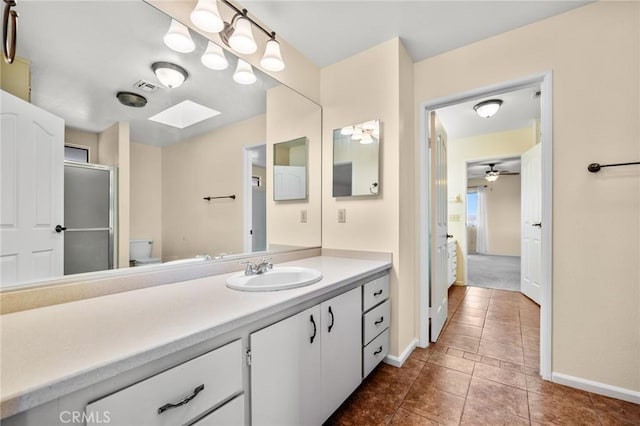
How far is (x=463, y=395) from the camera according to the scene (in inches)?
65.5

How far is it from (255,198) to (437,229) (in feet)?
5.32

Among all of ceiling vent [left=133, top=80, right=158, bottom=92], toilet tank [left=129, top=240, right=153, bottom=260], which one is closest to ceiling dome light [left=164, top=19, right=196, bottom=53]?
ceiling vent [left=133, top=80, right=158, bottom=92]

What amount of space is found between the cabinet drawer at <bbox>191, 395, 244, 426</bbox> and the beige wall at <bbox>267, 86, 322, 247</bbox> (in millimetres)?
1161

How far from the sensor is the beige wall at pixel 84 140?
102 cm

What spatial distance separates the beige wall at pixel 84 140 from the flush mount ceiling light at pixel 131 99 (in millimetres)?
219

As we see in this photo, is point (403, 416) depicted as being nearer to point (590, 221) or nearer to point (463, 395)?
point (463, 395)

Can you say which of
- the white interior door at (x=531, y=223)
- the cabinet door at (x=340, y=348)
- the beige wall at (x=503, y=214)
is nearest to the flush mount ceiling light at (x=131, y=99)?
the cabinet door at (x=340, y=348)

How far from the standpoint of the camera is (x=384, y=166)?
2.06 meters

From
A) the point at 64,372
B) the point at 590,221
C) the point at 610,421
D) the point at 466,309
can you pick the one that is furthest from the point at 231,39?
the point at 466,309

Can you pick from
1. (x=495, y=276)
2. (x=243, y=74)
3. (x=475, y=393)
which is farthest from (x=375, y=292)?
(x=495, y=276)

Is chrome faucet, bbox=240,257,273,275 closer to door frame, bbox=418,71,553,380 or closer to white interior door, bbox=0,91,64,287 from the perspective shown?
white interior door, bbox=0,91,64,287

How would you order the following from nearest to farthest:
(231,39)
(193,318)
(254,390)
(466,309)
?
(193,318)
(254,390)
(231,39)
(466,309)

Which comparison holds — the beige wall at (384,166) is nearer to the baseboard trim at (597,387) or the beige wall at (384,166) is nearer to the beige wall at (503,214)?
the baseboard trim at (597,387)

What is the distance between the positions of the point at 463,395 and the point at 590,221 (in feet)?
4.32
